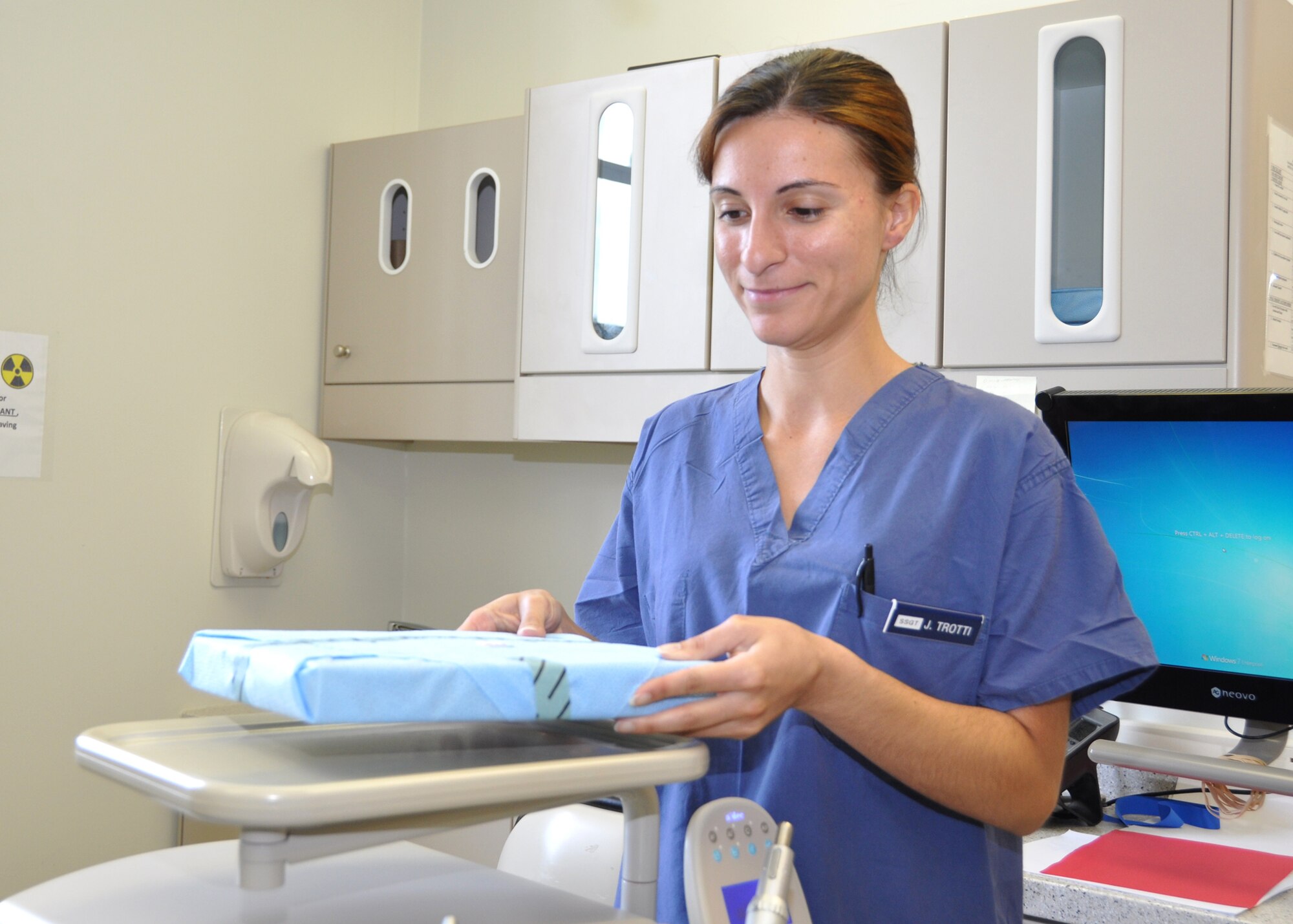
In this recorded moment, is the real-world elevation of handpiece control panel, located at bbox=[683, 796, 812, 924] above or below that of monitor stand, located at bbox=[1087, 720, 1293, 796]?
above

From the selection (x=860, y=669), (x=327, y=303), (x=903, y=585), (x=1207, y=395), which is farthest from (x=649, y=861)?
(x=327, y=303)

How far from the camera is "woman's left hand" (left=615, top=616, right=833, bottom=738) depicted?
0.60m

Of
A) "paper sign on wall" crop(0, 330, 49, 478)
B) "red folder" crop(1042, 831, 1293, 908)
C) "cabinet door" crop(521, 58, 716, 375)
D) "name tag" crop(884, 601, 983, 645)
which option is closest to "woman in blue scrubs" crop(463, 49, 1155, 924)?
"name tag" crop(884, 601, 983, 645)

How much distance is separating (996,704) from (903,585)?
0.11 meters

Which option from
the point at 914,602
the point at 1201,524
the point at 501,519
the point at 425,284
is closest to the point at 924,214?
the point at 1201,524

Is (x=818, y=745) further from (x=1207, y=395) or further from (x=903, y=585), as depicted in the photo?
(x=1207, y=395)

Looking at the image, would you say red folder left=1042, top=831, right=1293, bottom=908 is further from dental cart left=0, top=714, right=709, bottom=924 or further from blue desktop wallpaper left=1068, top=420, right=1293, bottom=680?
dental cart left=0, top=714, right=709, bottom=924

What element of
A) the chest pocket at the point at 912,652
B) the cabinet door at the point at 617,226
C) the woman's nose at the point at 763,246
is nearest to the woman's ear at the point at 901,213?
the woman's nose at the point at 763,246

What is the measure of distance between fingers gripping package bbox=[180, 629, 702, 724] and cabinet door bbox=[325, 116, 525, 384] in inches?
61.1

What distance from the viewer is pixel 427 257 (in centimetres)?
→ 225

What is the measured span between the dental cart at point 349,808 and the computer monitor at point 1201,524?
3.07 feet

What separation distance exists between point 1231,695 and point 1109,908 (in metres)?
0.34

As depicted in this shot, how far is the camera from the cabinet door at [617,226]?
185 cm

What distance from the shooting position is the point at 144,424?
209 cm
